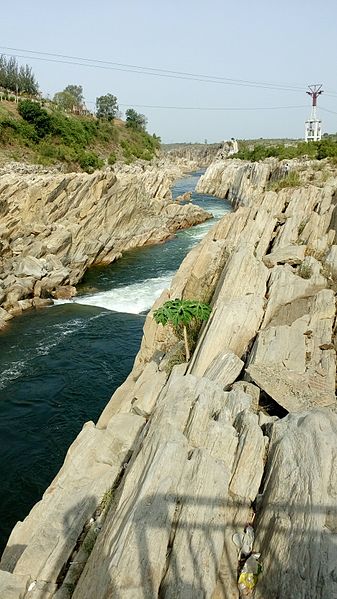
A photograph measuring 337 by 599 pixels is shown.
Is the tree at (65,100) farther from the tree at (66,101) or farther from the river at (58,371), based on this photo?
the river at (58,371)

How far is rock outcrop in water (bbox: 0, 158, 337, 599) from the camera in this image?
639cm

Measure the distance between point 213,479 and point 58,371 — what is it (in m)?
16.7

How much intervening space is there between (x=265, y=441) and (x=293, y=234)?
13064 mm

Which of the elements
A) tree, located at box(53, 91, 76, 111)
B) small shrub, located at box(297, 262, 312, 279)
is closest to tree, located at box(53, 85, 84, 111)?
tree, located at box(53, 91, 76, 111)

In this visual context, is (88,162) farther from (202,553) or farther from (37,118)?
(202,553)

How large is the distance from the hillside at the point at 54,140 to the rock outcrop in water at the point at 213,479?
51610mm

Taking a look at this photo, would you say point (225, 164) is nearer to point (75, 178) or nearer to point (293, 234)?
point (75, 178)

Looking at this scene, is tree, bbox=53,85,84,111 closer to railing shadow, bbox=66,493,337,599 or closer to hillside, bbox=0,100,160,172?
hillside, bbox=0,100,160,172

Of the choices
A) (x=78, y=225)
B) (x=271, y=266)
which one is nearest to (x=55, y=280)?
(x=78, y=225)

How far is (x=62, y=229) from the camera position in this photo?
40688mm

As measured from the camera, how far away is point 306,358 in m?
11.7

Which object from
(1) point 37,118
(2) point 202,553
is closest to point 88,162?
(1) point 37,118

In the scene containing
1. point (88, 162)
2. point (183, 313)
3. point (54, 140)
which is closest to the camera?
point (183, 313)

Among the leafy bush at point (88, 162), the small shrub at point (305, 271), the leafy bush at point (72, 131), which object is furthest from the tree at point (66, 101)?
the small shrub at point (305, 271)
